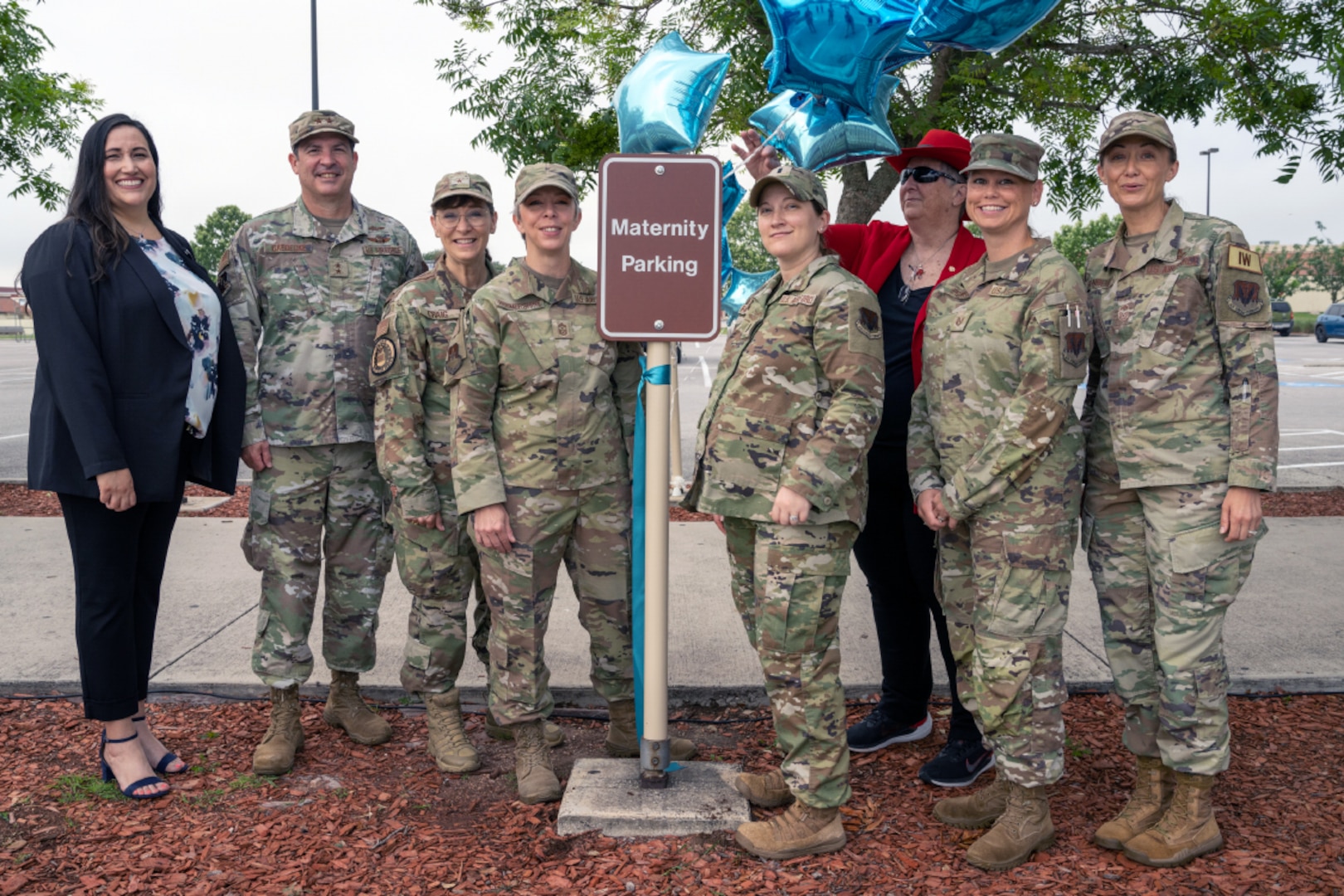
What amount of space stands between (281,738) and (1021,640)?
2606 millimetres

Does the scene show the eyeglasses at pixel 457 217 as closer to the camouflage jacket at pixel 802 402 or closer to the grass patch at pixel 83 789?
the camouflage jacket at pixel 802 402

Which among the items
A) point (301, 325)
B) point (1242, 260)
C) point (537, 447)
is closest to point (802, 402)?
point (537, 447)

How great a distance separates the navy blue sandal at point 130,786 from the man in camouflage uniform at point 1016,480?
265cm

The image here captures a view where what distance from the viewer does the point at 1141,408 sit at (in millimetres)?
2957

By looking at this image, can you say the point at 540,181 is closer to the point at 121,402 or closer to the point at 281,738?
the point at 121,402

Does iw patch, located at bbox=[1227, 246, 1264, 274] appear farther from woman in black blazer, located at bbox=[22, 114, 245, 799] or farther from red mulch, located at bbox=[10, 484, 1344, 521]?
red mulch, located at bbox=[10, 484, 1344, 521]

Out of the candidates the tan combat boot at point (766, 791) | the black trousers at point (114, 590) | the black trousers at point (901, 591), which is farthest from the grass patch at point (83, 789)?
the black trousers at point (901, 591)

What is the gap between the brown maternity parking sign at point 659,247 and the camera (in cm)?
306

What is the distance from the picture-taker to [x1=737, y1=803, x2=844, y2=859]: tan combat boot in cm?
301

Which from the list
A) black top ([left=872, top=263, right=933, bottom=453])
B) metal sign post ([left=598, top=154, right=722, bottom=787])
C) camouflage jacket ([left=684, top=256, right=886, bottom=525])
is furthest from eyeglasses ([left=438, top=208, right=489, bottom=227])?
black top ([left=872, top=263, right=933, bottom=453])

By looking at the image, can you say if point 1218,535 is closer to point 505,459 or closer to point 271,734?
point 505,459

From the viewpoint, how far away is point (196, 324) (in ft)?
11.5

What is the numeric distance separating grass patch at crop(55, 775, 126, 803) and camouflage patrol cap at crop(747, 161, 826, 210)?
9.52 feet

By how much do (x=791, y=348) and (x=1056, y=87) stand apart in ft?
13.8
